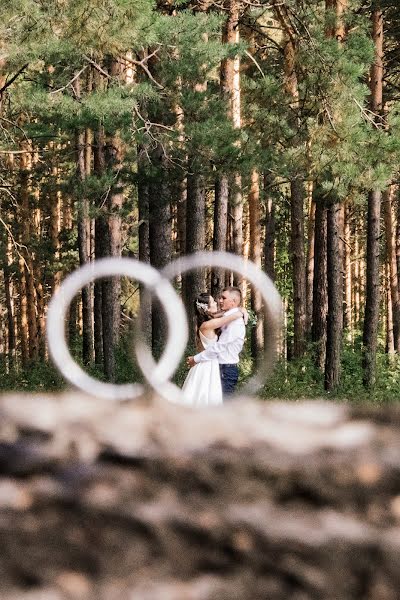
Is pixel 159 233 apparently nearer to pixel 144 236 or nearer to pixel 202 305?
pixel 144 236

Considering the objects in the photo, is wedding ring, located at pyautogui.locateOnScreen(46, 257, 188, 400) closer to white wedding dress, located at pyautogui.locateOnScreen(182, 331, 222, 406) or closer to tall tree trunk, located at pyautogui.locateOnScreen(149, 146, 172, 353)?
white wedding dress, located at pyautogui.locateOnScreen(182, 331, 222, 406)

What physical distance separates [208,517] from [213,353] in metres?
8.30

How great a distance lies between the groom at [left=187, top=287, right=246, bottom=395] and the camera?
334 inches

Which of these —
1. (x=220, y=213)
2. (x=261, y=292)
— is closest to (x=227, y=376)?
(x=261, y=292)

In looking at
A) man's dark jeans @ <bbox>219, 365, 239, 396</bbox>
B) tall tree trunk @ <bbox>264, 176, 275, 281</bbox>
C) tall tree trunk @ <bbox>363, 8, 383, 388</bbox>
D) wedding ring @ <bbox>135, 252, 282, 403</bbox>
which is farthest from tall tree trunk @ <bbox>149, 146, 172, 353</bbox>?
wedding ring @ <bbox>135, 252, 282, 403</bbox>

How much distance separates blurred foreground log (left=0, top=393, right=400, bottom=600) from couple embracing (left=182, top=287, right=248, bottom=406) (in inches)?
282

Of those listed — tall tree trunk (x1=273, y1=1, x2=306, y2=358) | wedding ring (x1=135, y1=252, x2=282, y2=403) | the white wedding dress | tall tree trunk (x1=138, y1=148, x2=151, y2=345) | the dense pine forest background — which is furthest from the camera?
tall tree trunk (x1=273, y1=1, x2=306, y2=358)

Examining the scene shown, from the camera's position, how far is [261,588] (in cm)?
138

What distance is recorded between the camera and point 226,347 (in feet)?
31.3

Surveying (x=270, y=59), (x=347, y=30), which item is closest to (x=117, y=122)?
(x=347, y=30)

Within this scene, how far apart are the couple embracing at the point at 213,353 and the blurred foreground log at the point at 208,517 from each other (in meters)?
7.15

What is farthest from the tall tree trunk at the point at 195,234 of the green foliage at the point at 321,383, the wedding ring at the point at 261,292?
the wedding ring at the point at 261,292

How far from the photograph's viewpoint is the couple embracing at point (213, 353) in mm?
8945

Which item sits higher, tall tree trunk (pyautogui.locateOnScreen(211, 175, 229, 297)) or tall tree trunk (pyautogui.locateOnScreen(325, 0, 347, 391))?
tall tree trunk (pyautogui.locateOnScreen(211, 175, 229, 297))
